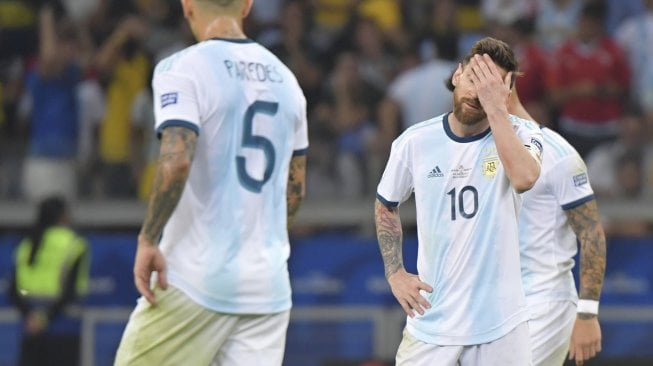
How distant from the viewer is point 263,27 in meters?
15.0

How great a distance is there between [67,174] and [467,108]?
8152mm

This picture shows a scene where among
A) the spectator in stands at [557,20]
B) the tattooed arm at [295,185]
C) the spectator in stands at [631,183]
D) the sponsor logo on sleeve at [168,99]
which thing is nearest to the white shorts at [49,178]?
the spectator in stands at [557,20]

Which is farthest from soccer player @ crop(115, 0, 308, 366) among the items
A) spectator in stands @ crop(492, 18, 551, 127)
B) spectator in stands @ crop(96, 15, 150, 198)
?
spectator in stands @ crop(96, 15, 150, 198)

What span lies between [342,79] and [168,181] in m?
8.12

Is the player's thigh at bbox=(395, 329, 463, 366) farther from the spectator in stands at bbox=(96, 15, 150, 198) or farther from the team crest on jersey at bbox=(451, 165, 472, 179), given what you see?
the spectator in stands at bbox=(96, 15, 150, 198)

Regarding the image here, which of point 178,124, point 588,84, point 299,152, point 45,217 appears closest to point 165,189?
point 178,124

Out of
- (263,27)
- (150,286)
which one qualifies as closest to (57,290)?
(263,27)

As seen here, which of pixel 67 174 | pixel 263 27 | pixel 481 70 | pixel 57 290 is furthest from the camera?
pixel 263 27

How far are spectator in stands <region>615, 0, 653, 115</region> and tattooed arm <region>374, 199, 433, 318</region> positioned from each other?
768 centimetres

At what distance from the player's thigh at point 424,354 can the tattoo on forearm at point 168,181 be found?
1.28 meters

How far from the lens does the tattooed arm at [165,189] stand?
6070mm

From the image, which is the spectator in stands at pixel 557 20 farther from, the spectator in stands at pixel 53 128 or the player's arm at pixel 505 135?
the player's arm at pixel 505 135

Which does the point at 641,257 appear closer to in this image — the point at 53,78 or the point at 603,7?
the point at 603,7

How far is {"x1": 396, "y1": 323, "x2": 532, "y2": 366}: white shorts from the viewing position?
250 inches
